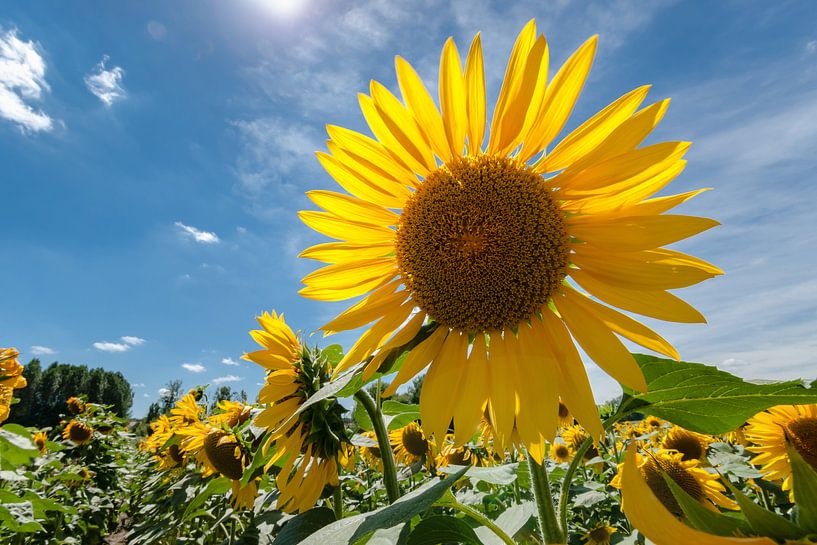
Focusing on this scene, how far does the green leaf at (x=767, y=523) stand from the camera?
0.50 metres

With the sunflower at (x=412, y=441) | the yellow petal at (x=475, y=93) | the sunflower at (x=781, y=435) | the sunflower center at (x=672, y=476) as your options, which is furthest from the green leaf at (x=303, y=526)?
the sunflower at (x=412, y=441)

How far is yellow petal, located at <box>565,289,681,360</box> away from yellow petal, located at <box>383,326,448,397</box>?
0.50m

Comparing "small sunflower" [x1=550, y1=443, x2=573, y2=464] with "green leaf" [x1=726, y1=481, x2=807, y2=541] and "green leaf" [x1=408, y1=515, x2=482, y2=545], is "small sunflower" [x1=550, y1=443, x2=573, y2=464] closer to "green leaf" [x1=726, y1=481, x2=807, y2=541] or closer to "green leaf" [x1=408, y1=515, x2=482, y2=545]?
"green leaf" [x1=408, y1=515, x2=482, y2=545]

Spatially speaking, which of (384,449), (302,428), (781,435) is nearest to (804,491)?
(384,449)

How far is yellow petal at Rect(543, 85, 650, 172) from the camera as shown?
1.37m

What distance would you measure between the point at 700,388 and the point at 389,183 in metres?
1.21

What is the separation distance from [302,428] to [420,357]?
870 millimetres

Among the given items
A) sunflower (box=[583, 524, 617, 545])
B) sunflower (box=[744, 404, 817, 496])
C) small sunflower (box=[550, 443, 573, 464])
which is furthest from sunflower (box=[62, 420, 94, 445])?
sunflower (box=[744, 404, 817, 496])

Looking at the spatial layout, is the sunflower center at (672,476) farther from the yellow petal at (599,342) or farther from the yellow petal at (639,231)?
the yellow petal at (639,231)

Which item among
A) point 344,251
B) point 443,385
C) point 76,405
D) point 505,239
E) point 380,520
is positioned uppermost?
point 76,405

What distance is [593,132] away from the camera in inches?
56.6

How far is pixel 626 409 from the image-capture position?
1531 millimetres

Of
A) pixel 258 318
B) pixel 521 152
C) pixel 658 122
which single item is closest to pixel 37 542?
pixel 258 318

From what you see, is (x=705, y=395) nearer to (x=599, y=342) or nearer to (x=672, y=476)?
(x=599, y=342)
